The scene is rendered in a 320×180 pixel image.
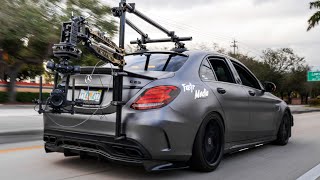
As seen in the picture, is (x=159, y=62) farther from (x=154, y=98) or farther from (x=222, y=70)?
(x=222, y=70)

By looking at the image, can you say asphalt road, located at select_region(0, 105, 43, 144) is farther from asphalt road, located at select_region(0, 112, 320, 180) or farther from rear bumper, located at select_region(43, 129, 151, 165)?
rear bumper, located at select_region(43, 129, 151, 165)

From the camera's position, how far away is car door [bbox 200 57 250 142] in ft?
18.6

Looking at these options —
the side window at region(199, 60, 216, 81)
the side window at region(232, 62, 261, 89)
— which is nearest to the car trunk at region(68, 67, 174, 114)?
the side window at region(199, 60, 216, 81)

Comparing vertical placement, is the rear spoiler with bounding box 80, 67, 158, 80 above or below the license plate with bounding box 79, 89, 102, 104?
above

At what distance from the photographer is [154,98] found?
4.70 m

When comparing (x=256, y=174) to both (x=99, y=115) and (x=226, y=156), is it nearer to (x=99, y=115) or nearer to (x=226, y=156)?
(x=226, y=156)

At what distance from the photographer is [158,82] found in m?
4.83

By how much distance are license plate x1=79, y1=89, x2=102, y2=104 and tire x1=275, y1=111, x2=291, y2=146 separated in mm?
4431

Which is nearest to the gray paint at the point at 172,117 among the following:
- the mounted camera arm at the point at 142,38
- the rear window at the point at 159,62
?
the rear window at the point at 159,62

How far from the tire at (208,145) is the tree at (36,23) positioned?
1264 centimetres

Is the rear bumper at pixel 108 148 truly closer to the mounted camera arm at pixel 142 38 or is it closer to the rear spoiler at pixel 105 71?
the rear spoiler at pixel 105 71

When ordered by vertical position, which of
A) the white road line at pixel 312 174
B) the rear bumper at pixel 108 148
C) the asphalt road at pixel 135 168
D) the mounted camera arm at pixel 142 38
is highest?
the mounted camera arm at pixel 142 38

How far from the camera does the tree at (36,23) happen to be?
16.6 m

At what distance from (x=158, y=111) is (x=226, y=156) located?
250cm
